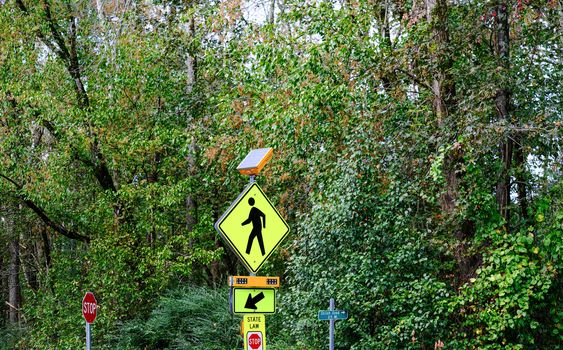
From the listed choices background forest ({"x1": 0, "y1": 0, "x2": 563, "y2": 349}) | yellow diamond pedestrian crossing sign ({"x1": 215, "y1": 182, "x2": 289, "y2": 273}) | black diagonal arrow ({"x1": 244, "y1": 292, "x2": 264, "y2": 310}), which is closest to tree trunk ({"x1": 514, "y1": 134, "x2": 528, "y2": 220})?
background forest ({"x1": 0, "y1": 0, "x2": 563, "y2": 349})

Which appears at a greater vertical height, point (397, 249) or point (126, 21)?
point (126, 21)

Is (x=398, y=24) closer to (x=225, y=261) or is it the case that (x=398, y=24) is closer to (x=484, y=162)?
(x=484, y=162)

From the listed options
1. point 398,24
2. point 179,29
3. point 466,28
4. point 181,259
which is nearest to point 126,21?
point 179,29

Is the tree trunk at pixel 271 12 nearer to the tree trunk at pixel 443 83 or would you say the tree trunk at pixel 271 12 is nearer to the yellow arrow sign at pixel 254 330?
the tree trunk at pixel 443 83

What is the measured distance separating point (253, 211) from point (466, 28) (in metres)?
6.67

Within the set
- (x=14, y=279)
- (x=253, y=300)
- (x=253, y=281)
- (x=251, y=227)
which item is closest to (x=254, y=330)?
(x=253, y=300)

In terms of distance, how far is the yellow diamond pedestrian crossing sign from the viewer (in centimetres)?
1016

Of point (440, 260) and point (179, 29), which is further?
point (179, 29)

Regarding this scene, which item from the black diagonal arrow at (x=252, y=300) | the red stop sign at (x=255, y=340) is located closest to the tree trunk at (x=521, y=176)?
the black diagonal arrow at (x=252, y=300)

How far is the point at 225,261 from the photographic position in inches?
994

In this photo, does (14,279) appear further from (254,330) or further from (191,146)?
(254,330)

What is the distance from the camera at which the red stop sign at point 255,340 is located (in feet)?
33.1

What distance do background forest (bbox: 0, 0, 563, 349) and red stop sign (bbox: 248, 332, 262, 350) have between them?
412cm

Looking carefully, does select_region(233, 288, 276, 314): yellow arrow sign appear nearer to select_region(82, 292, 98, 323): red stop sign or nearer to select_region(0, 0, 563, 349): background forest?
select_region(0, 0, 563, 349): background forest
